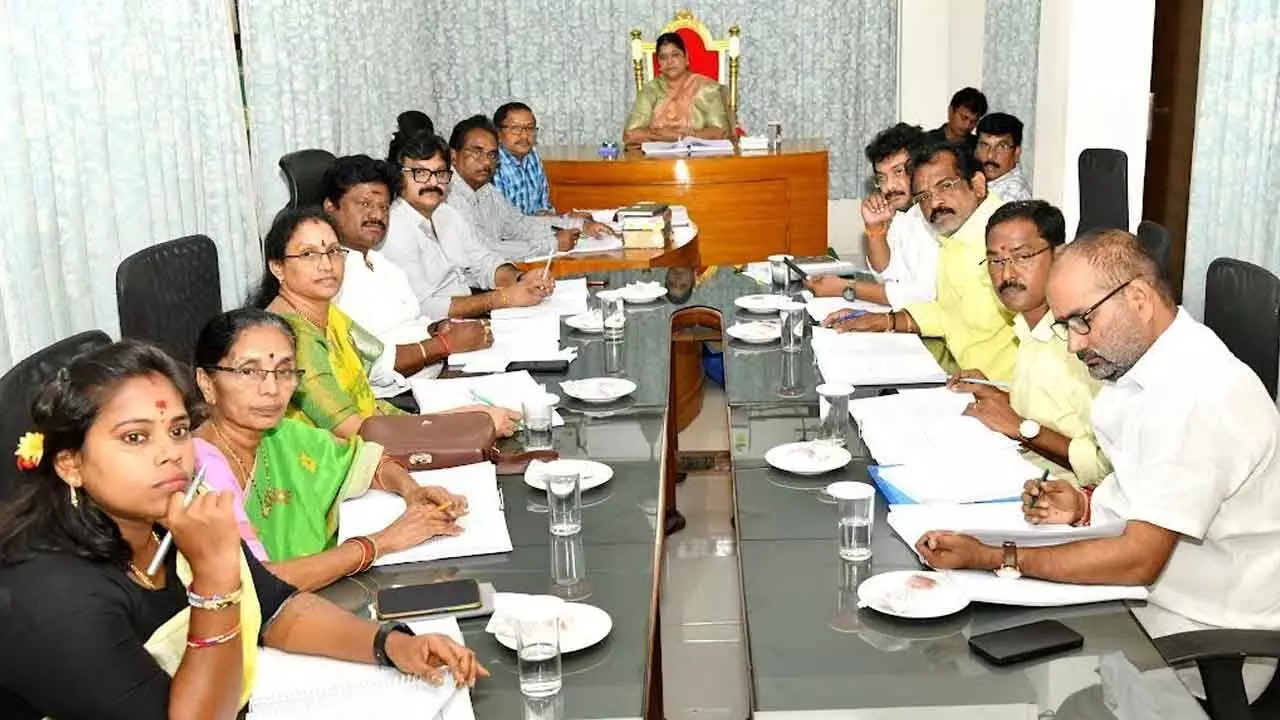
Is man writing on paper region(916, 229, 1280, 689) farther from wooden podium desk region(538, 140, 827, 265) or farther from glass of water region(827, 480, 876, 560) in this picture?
wooden podium desk region(538, 140, 827, 265)

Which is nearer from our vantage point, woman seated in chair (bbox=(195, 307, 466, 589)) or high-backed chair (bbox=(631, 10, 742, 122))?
woman seated in chair (bbox=(195, 307, 466, 589))

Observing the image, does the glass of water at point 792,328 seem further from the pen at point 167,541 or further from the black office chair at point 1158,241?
the pen at point 167,541

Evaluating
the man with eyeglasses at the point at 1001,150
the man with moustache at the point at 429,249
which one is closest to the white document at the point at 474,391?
the man with moustache at the point at 429,249

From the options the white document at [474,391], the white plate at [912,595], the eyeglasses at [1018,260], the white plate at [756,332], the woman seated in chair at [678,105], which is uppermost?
the woman seated in chair at [678,105]

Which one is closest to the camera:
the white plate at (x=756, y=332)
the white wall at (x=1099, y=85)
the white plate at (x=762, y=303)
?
the white plate at (x=756, y=332)

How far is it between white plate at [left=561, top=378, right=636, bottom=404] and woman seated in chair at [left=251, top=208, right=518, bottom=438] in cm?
23

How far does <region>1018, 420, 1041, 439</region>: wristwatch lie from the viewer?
2361 mm

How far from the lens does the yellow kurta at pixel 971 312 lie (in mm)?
3170

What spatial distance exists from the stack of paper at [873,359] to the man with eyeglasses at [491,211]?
1770 mm

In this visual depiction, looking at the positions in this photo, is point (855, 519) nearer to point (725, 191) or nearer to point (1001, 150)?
point (1001, 150)

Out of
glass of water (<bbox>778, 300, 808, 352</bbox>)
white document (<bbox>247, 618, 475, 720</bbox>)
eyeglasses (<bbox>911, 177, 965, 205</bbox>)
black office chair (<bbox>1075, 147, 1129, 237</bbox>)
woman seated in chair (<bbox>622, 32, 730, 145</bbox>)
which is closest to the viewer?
white document (<bbox>247, 618, 475, 720</bbox>)

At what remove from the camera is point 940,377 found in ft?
9.41

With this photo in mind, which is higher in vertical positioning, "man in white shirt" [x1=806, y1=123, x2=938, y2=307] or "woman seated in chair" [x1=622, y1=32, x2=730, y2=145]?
"woman seated in chair" [x1=622, y1=32, x2=730, y2=145]

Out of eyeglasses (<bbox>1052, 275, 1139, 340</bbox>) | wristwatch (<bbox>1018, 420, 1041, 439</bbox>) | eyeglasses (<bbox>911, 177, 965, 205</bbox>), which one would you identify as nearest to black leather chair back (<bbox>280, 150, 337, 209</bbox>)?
eyeglasses (<bbox>911, 177, 965, 205</bbox>)
